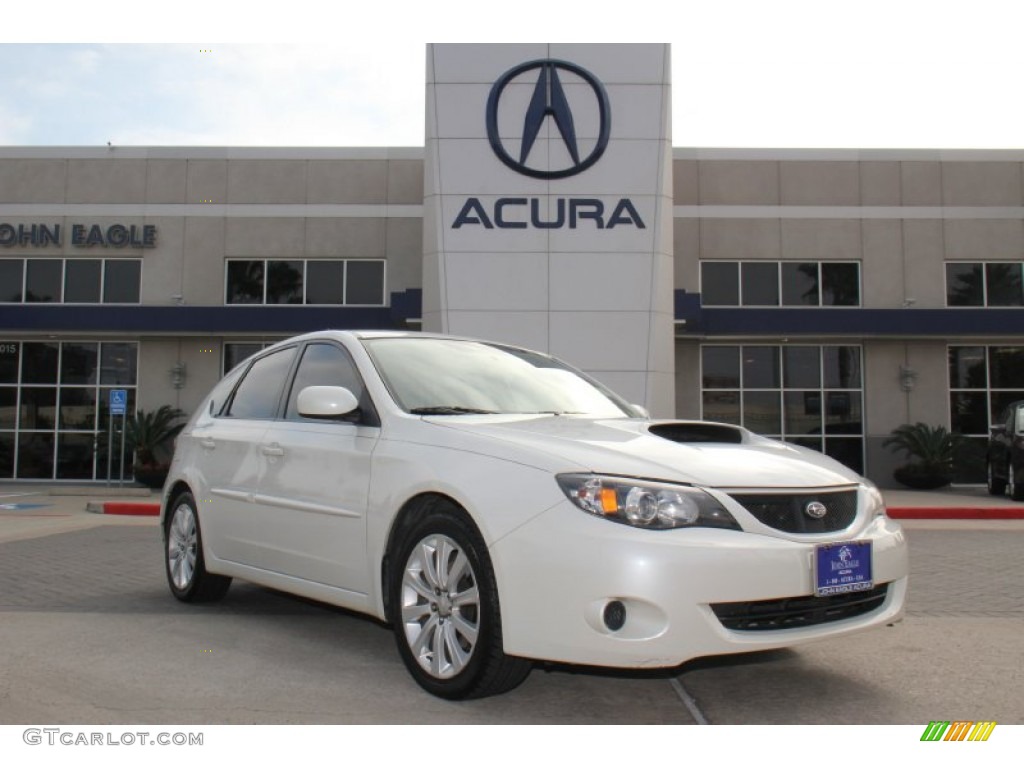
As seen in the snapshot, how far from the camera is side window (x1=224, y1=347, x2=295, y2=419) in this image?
557cm

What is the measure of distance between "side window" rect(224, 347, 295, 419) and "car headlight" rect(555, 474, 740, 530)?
2539 millimetres

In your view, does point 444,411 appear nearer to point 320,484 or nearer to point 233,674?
point 320,484

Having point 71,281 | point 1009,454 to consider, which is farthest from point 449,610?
A: point 71,281

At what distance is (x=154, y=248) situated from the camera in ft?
74.7

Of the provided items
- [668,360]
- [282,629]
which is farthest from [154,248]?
[282,629]

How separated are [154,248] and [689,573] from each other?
21814mm

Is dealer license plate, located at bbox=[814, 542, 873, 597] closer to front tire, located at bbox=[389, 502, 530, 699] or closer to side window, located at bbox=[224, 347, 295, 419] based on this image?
front tire, located at bbox=[389, 502, 530, 699]

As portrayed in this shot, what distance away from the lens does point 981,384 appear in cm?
2247

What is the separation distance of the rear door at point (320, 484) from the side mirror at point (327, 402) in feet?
0.46

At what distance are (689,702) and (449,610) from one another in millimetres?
1059

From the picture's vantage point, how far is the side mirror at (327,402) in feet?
14.5

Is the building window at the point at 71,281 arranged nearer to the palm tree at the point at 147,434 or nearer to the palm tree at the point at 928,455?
the palm tree at the point at 147,434

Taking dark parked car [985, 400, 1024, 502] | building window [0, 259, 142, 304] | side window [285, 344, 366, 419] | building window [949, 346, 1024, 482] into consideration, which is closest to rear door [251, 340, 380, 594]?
side window [285, 344, 366, 419]

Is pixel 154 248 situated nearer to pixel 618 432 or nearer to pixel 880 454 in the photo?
pixel 880 454
